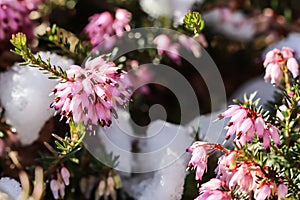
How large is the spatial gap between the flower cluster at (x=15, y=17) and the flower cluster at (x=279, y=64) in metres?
0.69

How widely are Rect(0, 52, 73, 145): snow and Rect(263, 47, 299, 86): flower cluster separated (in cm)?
52

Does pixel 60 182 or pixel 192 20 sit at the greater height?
pixel 192 20

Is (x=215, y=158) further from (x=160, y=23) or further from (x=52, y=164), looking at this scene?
(x=160, y=23)

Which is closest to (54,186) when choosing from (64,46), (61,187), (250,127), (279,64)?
(61,187)

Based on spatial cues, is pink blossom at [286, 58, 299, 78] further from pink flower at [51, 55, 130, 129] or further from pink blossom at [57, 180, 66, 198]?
pink blossom at [57, 180, 66, 198]

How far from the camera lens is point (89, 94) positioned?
1.12 meters

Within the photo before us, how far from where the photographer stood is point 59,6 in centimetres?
187

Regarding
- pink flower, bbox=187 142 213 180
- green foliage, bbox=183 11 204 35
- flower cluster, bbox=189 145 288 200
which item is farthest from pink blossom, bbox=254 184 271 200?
green foliage, bbox=183 11 204 35

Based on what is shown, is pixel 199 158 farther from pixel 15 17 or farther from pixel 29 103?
pixel 15 17

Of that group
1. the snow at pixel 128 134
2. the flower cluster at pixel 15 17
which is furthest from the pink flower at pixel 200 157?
the flower cluster at pixel 15 17

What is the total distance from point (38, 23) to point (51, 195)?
605mm

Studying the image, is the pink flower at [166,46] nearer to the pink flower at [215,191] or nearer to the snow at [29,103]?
the snow at [29,103]

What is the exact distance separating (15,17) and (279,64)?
2.33 ft

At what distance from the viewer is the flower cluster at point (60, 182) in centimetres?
130
